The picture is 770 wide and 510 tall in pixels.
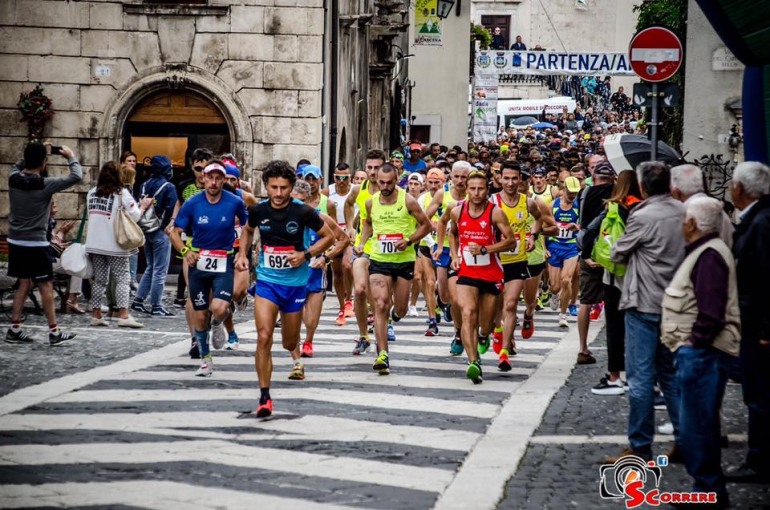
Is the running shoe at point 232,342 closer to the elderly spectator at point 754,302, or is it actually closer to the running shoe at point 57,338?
the running shoe at point 57,338

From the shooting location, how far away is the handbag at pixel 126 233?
54.3 feet

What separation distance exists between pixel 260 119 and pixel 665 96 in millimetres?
10195

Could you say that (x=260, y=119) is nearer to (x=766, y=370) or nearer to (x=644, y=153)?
(x=644, y=153)

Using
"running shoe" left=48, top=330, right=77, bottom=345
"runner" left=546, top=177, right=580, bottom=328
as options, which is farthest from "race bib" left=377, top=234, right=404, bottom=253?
"runner" left=546, top=177, right=580, bottom=328

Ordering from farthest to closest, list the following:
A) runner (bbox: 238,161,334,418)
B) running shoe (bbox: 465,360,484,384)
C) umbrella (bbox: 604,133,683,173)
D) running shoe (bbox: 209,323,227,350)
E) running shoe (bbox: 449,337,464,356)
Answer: running shoe (bbox: 449,337,464,356)
running shoe (bbox: 209,323,227,350)
umbrella (bbox: 604,133,683,173)
running shoe (bbox: 465,360,484,384)
runner (bbox: 238,161,334,418)

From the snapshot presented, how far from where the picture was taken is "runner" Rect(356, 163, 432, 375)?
1361 centimetres

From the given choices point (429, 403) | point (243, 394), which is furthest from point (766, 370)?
point (243, 394)

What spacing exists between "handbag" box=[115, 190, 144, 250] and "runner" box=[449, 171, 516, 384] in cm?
504

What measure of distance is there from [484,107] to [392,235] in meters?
37.3

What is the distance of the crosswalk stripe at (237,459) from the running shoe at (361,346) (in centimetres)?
502

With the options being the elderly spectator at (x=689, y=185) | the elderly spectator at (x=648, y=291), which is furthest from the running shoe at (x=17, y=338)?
the elderly spectator at (x=689, y=185)

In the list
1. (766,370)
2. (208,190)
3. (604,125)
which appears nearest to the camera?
(766,370)

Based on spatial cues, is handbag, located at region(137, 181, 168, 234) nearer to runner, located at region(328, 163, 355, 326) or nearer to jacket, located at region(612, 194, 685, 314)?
runner, located at region(328, 163, 355, 326)

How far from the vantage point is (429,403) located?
442 inches
